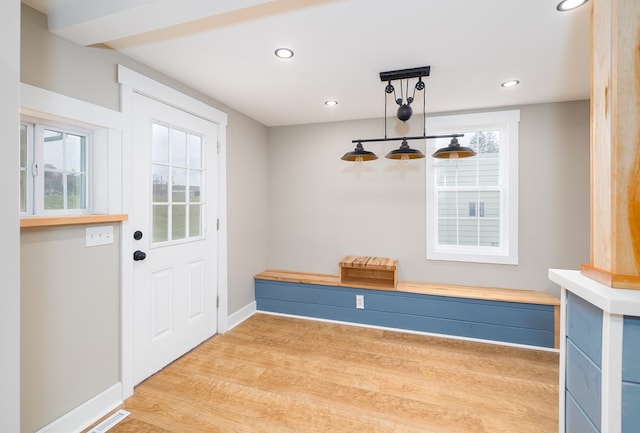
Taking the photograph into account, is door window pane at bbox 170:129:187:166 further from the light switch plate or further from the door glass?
the light switch plate

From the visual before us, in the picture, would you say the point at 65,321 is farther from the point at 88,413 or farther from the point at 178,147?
the point at 178,147

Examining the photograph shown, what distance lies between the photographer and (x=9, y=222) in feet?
4.04

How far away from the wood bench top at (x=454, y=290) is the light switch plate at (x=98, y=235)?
1.97m

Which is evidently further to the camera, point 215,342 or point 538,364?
point 215,342

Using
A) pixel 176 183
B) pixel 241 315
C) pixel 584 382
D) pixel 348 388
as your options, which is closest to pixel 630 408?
pixel 584 382

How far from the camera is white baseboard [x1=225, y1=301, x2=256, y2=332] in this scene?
3.30m

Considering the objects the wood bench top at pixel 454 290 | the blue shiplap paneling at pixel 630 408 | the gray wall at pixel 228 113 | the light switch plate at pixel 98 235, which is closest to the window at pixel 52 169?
the light switch plate at pixel 98 235

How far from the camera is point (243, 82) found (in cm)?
259

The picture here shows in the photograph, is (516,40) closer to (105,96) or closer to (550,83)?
(550,83)

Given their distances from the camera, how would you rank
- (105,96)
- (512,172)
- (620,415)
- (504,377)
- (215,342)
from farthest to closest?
(512,172) → (215,342) → (504,377) → (105,96) → (620,415)

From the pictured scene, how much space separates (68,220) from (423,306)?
3133 millimetres

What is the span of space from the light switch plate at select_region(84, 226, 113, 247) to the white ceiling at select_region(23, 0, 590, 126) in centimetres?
116

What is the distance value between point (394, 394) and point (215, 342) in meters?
1.79

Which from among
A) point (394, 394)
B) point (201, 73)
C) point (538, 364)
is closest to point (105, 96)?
point (201, 73)
